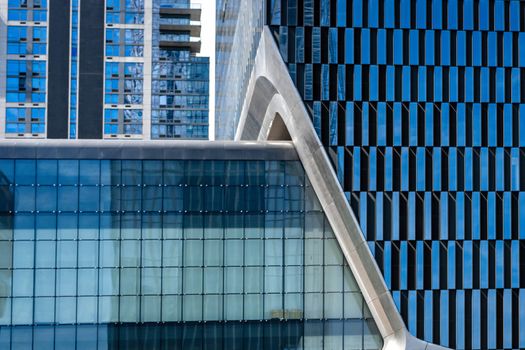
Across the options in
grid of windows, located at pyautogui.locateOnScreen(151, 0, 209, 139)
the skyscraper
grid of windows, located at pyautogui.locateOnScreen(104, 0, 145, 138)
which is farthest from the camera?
grid of windows, located at pyautogui.locateOnScreen(151, 0, 209, 139)

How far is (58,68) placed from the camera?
364 ft

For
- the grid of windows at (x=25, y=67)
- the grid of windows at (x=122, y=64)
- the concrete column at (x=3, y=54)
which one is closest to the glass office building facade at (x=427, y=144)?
the grid of windows at (x=122, y=64)

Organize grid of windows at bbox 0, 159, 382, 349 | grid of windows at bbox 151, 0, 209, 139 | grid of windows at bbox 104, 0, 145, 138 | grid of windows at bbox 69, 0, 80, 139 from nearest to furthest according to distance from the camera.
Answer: grid of windows at bbox 0, 159, 382, 349 < grid of windows at bbox 69, 0, 80, 139 < grid of windows at bbox 104, 0, 145, 138 < grid of windows at bbox 151, 0, 209, 139

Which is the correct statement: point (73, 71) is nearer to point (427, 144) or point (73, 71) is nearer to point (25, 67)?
point (25, 67)

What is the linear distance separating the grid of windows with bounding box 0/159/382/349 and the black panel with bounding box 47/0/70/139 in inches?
2562

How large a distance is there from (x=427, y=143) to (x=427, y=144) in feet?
0.20

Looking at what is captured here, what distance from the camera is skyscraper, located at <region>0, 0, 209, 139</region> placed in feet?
357

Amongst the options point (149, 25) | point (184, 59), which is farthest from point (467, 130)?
point (184, 59)

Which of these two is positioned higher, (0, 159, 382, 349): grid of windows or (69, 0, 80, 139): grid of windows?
(69, 0, 80, 139): grid of windows

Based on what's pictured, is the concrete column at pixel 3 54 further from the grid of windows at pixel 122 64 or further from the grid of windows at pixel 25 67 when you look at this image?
the grid of windows at pixel 122 64

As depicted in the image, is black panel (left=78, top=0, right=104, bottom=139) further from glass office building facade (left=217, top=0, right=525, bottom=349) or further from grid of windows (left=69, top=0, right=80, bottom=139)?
glass office building facade (left=217, top=0, right=525, bottom=349)

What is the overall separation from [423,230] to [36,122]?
246 ft

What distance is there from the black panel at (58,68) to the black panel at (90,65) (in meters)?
1.82

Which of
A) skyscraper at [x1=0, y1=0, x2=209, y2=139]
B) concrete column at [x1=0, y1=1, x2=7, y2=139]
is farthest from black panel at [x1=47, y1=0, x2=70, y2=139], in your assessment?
concrete column at [x1=0, y1=1, x2=7, y2=139]
